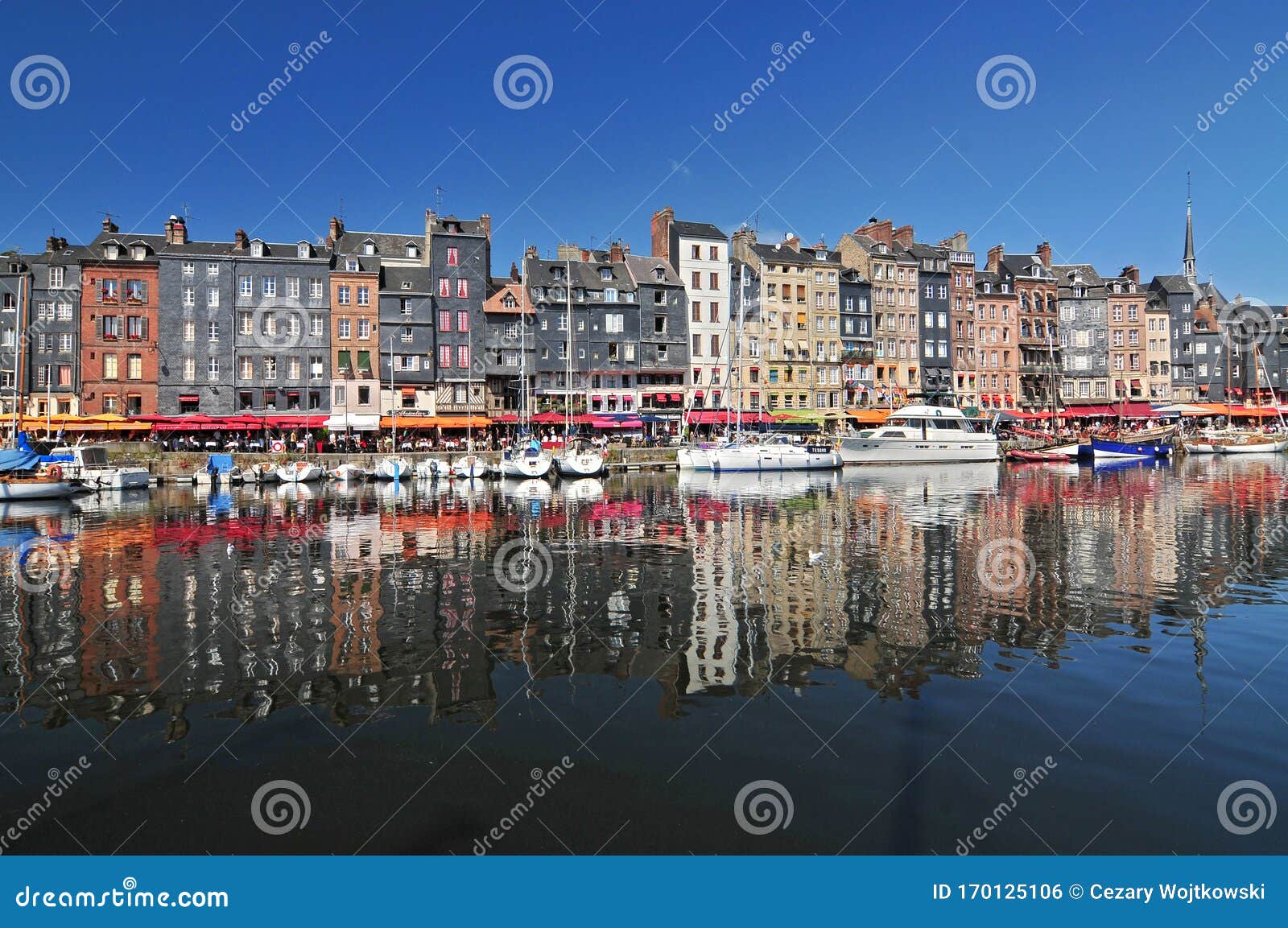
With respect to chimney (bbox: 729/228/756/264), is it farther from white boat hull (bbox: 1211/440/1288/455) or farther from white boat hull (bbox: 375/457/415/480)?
white boat hull (bbox: 1211/440/1288/455)

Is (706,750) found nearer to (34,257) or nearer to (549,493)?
(549,493)

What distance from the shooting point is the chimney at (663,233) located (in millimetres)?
84062

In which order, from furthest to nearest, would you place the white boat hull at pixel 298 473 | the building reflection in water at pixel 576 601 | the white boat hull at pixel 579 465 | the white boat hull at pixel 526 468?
the white boat hull at pixel 579 465, the white boat hull at pixel 526 468, the white boat hull at pixel 298 473, the building reflection in water at pixel 576 601

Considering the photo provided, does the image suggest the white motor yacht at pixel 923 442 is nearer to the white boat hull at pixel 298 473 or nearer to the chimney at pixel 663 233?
the chimney at pixel 663 233

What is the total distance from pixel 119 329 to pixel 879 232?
246ft

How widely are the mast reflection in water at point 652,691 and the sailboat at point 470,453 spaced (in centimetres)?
3551

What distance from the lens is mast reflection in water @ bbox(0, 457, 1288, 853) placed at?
7645 mm

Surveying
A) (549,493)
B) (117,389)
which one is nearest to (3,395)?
(117,389)

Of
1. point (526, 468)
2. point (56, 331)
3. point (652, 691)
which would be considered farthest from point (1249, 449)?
point (56, 331)

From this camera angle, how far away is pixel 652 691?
35.9ft

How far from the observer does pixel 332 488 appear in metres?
52.4

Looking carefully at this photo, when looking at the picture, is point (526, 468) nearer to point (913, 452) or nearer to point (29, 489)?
point (29, 489)

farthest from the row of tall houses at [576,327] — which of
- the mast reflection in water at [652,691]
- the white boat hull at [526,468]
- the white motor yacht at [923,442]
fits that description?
the mast reflection in water at [652,691]

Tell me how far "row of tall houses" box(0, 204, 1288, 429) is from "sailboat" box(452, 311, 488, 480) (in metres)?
0.54
